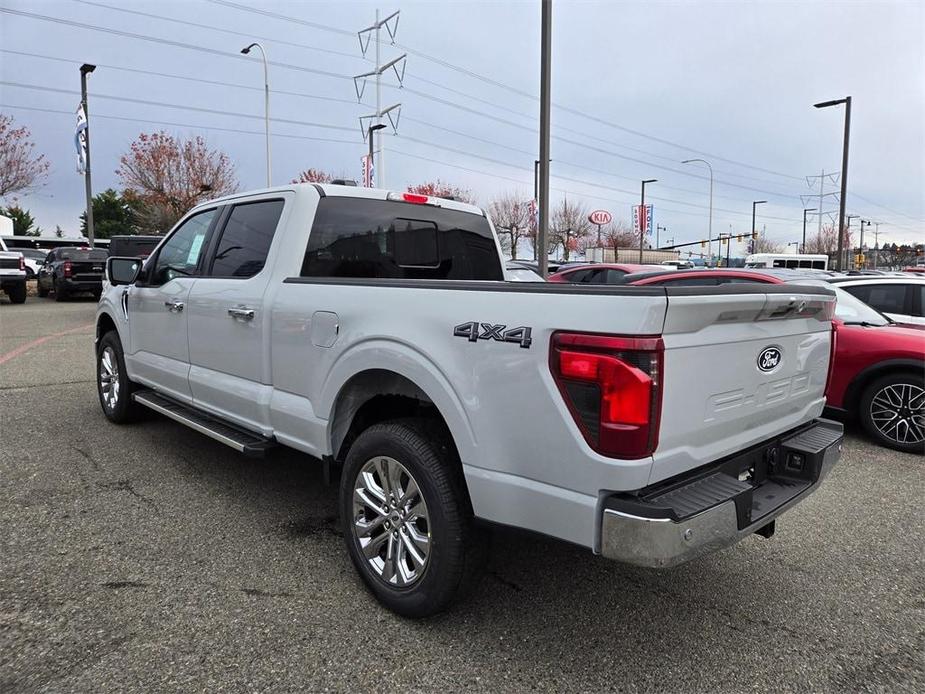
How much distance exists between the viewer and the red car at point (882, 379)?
18.6 feet

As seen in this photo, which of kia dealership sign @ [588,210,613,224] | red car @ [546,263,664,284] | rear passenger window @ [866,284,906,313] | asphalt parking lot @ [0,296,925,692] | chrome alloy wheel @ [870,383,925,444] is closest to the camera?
asphalt parking lot @ [0,296,925,692]

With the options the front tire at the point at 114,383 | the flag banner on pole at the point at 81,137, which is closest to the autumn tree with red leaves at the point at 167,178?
the flag banner on pole at the point at 81,137

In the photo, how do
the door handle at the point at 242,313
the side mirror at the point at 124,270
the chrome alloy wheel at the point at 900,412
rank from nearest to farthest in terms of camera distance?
the door handle at the point at 242,313
the side mirror at the point at 124,270
the chrome alloy wheel at the point at 900,412

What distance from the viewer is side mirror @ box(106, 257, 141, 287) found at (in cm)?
535

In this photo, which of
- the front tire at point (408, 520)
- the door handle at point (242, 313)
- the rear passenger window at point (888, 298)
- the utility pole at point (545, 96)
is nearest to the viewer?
the front tire at point (408, 520)

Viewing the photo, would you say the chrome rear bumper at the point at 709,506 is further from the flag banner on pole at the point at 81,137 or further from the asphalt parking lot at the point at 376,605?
the flag banner on pole at the point at 81,137

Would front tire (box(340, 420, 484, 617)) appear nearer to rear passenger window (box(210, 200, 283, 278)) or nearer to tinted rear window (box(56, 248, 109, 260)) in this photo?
rear passenger window (box(210, 200, 283, 278))

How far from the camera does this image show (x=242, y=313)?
3801 mm

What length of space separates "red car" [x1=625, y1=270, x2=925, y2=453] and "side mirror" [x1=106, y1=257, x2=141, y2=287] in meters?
4.65

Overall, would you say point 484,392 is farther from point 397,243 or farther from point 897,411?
point 897,411

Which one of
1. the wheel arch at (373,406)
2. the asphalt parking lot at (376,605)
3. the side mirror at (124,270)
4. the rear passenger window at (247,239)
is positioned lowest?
the asphalt parking lot at (376,605)

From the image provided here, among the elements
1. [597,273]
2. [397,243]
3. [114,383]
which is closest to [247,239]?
[397,243]

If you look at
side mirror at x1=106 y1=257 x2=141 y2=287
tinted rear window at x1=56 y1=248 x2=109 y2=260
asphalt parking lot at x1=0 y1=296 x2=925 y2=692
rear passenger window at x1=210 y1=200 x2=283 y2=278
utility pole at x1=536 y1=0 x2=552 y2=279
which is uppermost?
utility pole at x1=536 y1=0 x2=552 y2=279

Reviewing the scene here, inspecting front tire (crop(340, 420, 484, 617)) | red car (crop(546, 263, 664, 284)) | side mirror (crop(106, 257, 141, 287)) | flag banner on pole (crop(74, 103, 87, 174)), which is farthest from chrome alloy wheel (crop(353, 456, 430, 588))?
Result: flag banner on pole (crop(74, 103, 87, 174))
